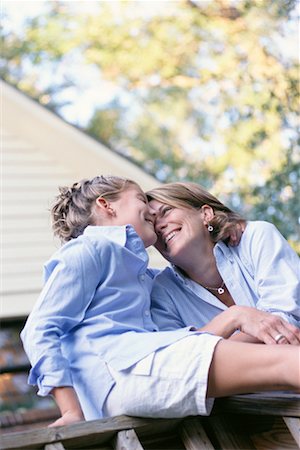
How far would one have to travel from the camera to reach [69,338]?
2.55 meters

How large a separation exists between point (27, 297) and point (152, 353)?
336cm

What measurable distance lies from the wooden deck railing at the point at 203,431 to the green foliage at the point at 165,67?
10.2 metres

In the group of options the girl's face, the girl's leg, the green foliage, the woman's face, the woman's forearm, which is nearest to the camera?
the girl's leg

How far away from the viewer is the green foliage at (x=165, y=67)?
1336 centimetres

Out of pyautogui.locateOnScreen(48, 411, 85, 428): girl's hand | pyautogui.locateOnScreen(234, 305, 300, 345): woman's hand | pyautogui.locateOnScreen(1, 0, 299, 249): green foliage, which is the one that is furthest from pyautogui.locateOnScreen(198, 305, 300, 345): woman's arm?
pyautogui.locateOnScreen(1, 0, 299, 249): green foliage

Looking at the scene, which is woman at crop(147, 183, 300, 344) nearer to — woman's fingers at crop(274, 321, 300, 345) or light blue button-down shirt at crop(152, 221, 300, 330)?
light blue button-down shirt at crop(152, 221, 300, 330)

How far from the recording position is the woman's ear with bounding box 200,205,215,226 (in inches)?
122

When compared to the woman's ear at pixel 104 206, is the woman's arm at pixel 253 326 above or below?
below

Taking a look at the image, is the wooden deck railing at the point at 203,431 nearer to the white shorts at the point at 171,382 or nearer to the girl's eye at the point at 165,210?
the white shorts at the point at 171,382

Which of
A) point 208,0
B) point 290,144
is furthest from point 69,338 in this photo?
point 208,0

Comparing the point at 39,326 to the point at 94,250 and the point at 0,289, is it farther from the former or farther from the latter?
the point at 0,289

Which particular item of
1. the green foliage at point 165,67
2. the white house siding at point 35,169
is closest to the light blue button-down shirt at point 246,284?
the white house siding at point 35,169

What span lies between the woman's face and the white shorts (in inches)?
24.7

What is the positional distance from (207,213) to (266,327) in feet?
2.41
